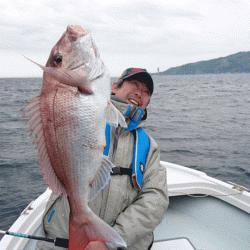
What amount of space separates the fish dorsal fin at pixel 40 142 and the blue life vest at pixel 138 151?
0.69 m

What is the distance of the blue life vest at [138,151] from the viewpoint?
1999mm

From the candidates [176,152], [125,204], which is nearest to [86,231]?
[125,204]

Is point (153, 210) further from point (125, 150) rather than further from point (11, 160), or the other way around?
point (11, 160)

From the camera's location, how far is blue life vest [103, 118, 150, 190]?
78.7 inches

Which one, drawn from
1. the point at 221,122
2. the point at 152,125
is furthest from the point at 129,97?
the point at 221,122

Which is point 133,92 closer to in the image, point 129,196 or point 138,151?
point 138,151

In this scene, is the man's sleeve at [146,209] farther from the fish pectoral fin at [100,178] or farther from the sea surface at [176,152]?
the sea surface at [176,152]

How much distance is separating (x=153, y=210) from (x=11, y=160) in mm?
7755

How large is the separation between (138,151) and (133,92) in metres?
0.64

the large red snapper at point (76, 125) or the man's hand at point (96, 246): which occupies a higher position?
the large red snapper at point (76, 125)

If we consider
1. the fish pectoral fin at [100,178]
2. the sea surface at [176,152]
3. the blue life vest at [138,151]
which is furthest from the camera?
the sea surface at [176,152]

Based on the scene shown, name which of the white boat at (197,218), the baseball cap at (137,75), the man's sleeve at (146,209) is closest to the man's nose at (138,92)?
the baseball cap at (137,75)

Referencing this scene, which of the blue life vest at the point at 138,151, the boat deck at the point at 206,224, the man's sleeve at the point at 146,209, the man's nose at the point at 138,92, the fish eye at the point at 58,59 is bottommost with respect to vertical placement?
the boat deck at the point at 206,224

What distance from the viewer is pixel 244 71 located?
613ft
